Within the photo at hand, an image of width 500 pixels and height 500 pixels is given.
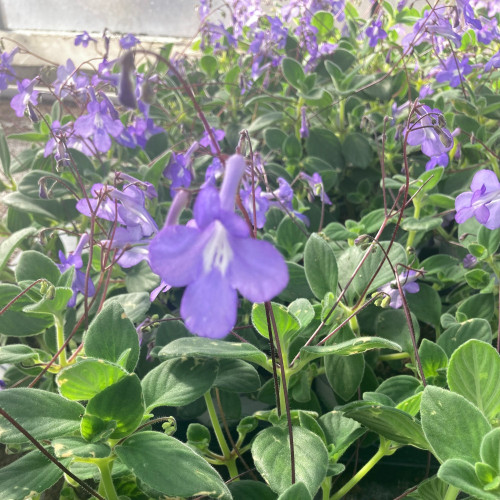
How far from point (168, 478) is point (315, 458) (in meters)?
0.14

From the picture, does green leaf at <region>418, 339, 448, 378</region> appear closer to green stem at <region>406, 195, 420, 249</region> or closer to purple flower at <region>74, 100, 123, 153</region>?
green stem at <region>406, 195, 420, 249</region>

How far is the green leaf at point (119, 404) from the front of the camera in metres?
0.50

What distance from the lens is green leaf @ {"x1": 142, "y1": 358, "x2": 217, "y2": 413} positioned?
1.85 ft

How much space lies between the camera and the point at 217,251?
14.8 inches

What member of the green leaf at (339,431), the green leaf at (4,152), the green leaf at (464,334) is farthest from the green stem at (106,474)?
the green leaf at (4,152)

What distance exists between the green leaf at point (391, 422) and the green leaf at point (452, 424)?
0.03m

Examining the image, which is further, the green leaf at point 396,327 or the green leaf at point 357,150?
the green leaf at point 357,150

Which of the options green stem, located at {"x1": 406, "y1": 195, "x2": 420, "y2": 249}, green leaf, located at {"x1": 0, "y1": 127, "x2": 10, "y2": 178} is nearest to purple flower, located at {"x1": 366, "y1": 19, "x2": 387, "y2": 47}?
green stem, located at {"x1": 406, "y1": 195, "x2": 420, "y2": 249}

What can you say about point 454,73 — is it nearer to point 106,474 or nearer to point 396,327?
point 396,327

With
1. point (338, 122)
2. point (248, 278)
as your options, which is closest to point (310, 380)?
point (248, 278)

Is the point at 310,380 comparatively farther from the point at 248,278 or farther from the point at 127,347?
the point at 248,278

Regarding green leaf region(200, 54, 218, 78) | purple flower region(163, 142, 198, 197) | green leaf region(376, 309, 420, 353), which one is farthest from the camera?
green leaf region(200, 54, 218, 78)

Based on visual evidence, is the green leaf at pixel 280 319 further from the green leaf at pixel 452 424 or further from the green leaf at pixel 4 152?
the green leaf at pixel 4 152

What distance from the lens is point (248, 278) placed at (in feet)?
1.16
